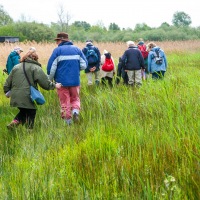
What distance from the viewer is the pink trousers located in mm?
7492

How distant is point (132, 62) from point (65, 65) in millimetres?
4141

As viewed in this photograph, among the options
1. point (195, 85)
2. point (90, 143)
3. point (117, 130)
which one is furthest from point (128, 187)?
point (195, 85)

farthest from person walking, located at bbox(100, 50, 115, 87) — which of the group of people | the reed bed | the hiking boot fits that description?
the reed bed

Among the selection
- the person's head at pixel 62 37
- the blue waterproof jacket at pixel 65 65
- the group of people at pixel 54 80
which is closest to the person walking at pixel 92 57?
the group of people at pixel 54 80

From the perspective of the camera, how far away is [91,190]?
3176 millimetres

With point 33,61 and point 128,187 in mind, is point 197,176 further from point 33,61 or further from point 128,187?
point 33,61

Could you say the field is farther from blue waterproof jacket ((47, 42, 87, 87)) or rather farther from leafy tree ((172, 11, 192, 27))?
leafy tree ((172, 11, 192, 27))

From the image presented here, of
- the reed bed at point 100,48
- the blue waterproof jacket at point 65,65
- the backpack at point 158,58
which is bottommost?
the reed bed at point 100,48

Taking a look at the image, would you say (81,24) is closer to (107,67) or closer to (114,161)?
(107,67)

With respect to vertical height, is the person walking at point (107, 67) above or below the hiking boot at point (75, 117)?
above

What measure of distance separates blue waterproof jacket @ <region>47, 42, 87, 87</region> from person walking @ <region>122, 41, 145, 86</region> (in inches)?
153

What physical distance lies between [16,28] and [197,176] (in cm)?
5505

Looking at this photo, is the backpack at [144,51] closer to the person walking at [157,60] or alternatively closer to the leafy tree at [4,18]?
the person walking at [157,60]

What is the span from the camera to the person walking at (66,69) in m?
7.43
